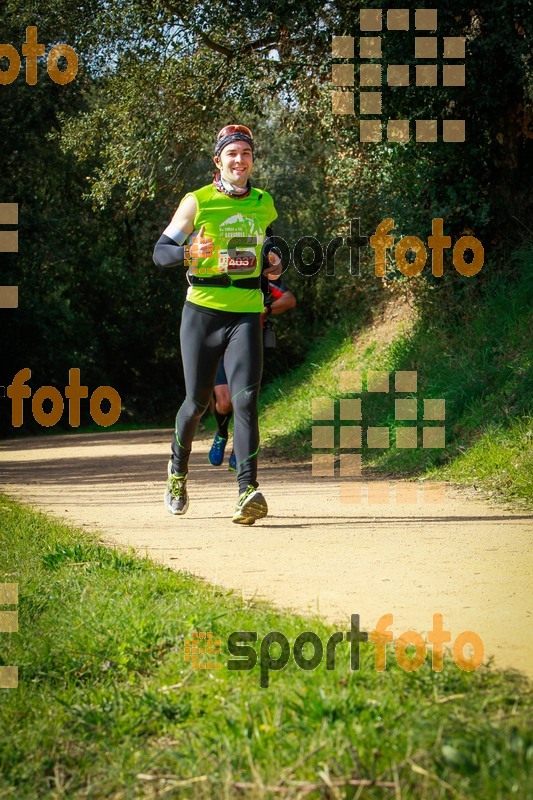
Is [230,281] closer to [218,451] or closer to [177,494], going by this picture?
[177,494]

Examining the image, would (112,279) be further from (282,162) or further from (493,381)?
(493,381)

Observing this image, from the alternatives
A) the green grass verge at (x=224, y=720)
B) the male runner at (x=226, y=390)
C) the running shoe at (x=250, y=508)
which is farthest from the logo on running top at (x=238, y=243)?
the green grass verge at (x=224, y=720)

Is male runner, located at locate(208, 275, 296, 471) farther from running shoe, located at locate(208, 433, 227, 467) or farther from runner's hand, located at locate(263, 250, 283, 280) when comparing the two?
runner's hand, located at locate(263, 250, 283, 280)

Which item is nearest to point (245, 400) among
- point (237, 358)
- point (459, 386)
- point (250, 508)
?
point (237, 358)

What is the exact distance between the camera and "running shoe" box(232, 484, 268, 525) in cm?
648

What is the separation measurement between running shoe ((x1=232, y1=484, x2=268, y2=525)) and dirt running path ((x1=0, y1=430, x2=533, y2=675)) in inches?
3.4

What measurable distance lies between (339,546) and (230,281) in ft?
6.14

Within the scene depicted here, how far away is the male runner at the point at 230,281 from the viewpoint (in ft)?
21.4

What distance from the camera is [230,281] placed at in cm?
661

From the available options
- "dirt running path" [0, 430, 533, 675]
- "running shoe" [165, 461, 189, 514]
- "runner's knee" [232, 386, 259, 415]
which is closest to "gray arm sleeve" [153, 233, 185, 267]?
"runner's knee" [232, 386, 259, 415]

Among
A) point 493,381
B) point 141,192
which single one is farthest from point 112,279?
point 493,381

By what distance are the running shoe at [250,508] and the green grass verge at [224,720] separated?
2443 millimetres

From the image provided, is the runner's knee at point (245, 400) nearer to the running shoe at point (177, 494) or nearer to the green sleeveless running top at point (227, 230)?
the green sleeveless running top at point (227, 230)

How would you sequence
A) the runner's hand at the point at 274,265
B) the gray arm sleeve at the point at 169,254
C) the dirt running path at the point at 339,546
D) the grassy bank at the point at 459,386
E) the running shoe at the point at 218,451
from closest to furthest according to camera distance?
the dirt running path at the point at 339,546
the gray arm sleeve at the point at 169,254
the runner's hand at the point at 274,265
the grassy bank at the point at 459,386
the running shoe at the point at 218,451
